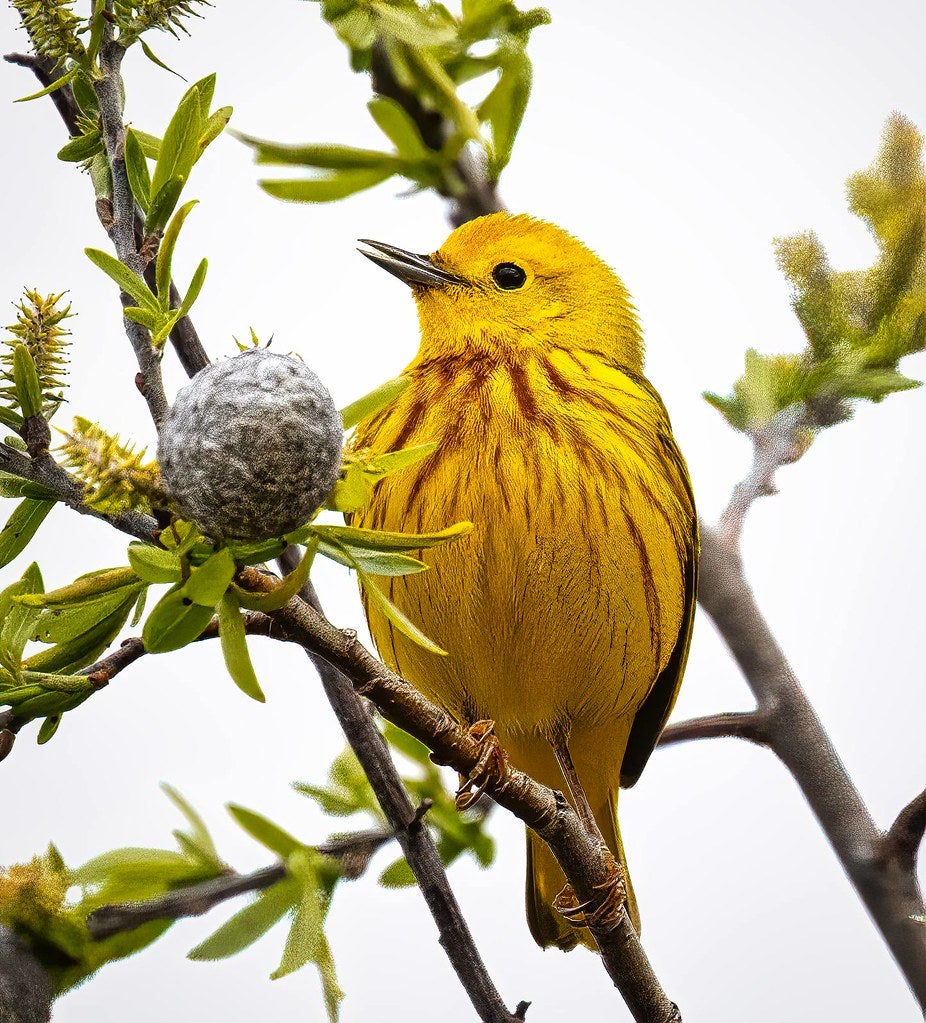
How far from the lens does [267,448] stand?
0.50 meters

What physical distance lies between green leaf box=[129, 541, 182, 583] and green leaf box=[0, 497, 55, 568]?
109 millimetres

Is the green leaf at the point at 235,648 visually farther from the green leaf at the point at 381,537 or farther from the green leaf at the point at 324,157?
the green leaf at the point at 324,157

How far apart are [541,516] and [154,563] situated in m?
0.84

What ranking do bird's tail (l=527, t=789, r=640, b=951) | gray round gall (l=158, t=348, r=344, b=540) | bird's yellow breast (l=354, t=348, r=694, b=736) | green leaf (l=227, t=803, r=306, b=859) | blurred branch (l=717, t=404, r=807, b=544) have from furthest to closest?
1. bird's tail (l=527, t=789, r=640, b=951)
2. blurred branch (l=717, t=404, r=807, b=544)
3. bird's yellow breast (l=354, t=348, r=694, b=736)
4. green leaf (l=227, t=803, r=306, b=859)
5. gray round gall (l=158, t=348, r=344, b=540)

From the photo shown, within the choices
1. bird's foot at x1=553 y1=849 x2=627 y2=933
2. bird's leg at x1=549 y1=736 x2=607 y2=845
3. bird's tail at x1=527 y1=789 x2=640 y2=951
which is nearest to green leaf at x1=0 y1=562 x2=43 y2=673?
bird's foot at x1=553 y1=849 x2=627 y2=933

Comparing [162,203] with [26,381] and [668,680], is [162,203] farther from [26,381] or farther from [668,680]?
[668,680]

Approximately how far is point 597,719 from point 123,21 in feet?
3.81

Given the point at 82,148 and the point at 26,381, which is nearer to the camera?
the point at 26,381

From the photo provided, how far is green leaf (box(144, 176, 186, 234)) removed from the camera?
1.98 feet

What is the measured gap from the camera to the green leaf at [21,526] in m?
0.62

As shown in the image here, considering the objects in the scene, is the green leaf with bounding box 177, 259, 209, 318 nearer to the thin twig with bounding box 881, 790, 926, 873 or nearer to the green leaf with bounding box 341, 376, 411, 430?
the green leaf with bounding box 341, 376, 411, 430

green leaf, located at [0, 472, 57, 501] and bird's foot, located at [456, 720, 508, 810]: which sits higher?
green leaf, located at [0, 472, 57, 501]

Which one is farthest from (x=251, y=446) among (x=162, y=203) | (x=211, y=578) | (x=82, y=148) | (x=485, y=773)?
(x=485, y=773)

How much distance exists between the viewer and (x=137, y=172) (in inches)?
24.1
